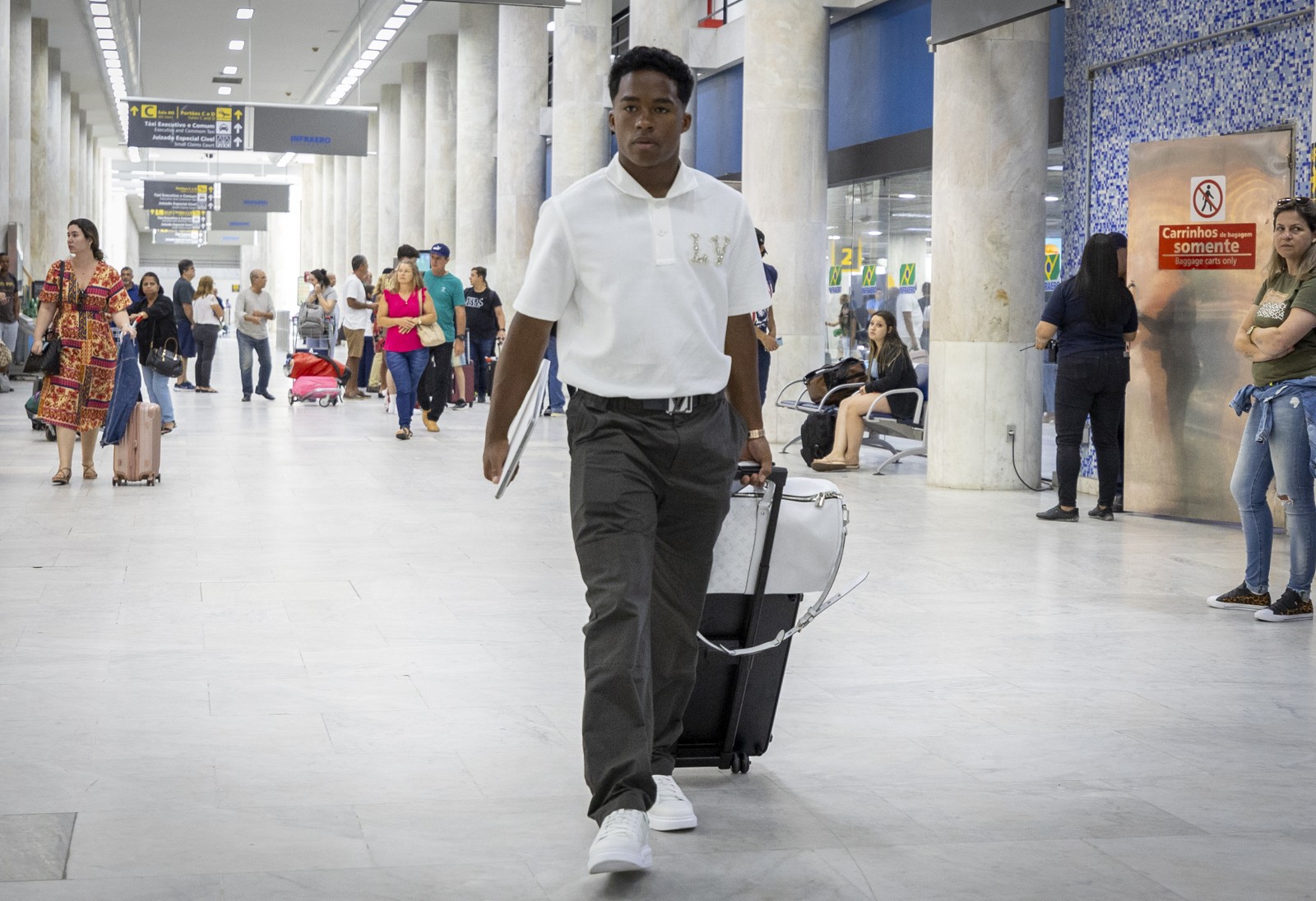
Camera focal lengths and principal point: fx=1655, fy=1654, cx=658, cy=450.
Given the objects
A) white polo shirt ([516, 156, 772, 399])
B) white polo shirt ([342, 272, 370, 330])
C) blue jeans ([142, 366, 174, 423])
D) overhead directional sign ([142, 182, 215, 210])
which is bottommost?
blue jeans ([142, 366, 174, 423])

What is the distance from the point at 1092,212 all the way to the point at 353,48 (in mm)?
23000

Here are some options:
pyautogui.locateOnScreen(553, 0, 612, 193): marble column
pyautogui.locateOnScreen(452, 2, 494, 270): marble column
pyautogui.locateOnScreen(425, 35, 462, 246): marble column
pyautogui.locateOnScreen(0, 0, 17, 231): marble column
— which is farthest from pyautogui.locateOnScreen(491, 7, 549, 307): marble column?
pyautogui.locateOnScreen(0, 0, 17, 231): marble column

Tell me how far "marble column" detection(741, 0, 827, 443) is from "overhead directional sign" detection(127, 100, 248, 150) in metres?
12.7

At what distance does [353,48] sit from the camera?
31453 millimetres

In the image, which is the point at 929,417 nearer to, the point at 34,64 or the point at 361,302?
the point at 361,302

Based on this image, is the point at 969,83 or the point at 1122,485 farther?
the point at 969,83

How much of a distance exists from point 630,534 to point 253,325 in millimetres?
17697

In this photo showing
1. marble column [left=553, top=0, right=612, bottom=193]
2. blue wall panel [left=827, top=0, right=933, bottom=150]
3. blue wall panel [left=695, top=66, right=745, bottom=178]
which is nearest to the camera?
blue wall panel [left=827, top=0, right=933, bottom=150]

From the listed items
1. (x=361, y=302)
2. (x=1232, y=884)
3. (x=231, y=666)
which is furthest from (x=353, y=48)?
(x=1232, y=884)

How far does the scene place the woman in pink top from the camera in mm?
14883

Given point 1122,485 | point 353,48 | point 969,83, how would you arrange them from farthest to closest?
1. point 353,48
2. point 969,83
3. point 1122,485

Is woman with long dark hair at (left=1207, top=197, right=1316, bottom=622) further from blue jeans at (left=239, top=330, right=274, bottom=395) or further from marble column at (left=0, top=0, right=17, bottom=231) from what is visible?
marble column at (left=0, top=0, right=17, bottom=231)

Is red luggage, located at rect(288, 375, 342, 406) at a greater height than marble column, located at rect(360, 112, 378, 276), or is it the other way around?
marble column, located at rect(360, 112, 378, 276)

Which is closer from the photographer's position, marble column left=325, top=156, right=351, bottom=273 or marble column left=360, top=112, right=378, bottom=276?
marble column left=360, top=112, right=378, bottom=276
